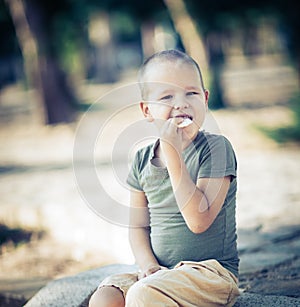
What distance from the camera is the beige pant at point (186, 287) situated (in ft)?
6.30

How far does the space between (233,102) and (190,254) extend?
1243 cm

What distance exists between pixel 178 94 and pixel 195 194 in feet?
1.23

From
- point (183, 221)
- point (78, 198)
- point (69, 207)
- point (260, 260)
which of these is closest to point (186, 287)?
point (183, 221)

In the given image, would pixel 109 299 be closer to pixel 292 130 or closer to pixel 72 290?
pixel 72 290

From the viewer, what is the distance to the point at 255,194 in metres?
5.11

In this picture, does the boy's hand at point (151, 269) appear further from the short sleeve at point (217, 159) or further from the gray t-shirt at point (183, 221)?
the short sleeve at point (217, 159)

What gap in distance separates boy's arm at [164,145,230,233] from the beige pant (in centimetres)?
15

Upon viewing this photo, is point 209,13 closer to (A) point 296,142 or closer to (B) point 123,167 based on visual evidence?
(A) point 296,142

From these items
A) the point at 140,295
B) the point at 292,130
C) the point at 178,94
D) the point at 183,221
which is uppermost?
the point at 178,94

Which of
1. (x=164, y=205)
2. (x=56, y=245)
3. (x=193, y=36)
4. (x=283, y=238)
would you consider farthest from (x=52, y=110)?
(x=164, y=205)

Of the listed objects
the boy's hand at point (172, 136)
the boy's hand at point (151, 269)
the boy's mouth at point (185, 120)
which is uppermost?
the boy's mouth at point (185, 120)

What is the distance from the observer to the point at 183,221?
85.0 inches

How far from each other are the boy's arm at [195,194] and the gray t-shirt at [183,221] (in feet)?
0.14

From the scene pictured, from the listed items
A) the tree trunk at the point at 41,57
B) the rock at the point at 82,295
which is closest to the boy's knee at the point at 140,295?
the rock at the point at 82,295
